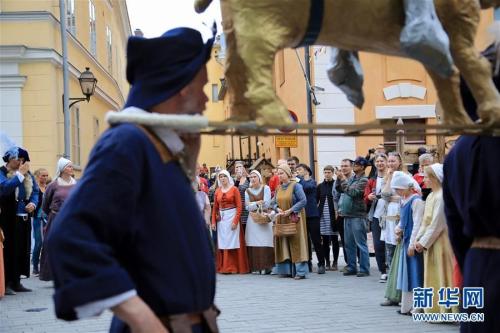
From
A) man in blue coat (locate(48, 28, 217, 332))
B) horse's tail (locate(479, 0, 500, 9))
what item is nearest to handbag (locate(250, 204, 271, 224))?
horse's tail (locate(479, 0, 500, 9))

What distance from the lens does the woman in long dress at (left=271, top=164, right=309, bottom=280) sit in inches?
394

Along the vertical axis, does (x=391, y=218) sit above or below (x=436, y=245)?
above

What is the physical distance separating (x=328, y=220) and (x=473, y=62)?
8.07 meters

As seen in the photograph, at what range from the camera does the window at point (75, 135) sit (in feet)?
59.7

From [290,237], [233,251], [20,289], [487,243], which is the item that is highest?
[487,243]

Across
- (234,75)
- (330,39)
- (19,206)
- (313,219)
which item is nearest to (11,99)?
(19,206)

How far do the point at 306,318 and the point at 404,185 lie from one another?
178 centimetres

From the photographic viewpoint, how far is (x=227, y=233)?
11.0 metres

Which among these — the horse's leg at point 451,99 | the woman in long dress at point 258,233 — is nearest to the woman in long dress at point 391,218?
the woman in long dress at point 258,233

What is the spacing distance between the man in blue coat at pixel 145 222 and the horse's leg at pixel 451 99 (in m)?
0.92

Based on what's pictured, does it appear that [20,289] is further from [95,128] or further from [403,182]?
[95,128]

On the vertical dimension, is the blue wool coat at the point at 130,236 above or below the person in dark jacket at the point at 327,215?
above

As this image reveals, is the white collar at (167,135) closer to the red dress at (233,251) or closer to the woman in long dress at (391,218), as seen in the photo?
the woman in long dress at (391,218)

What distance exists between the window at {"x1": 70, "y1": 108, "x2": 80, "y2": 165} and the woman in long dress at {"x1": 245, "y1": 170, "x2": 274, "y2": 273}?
8.71 meters
